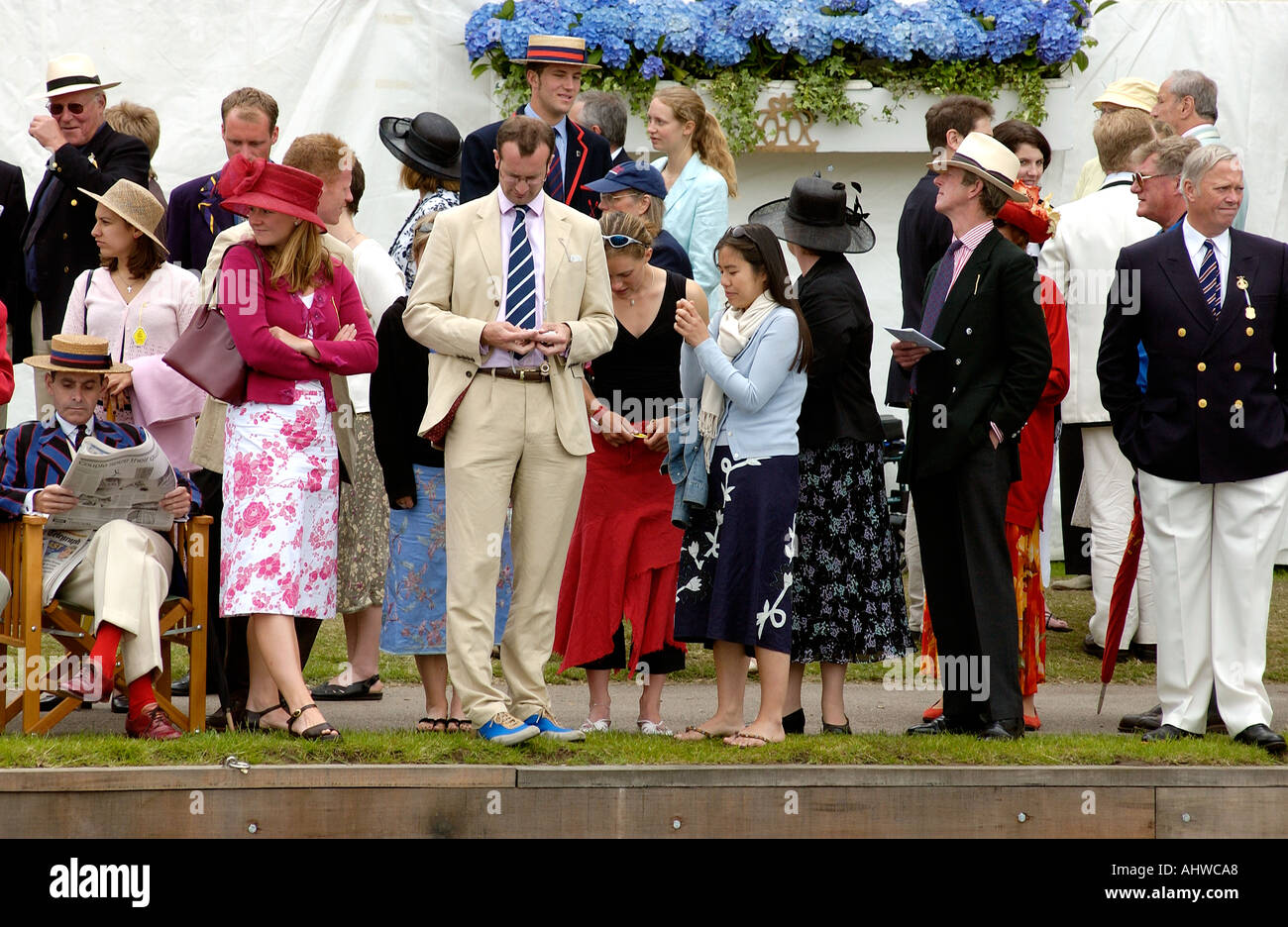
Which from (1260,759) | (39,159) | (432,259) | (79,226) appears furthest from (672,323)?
(39,159)

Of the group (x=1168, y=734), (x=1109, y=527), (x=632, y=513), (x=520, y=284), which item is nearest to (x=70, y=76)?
(x=520, y=284)

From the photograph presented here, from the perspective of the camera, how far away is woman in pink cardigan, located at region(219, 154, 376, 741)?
6316 millimetres

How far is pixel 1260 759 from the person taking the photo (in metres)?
6.39

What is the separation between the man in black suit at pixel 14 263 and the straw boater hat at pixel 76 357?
245 centimetres

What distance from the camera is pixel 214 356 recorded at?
20.9 ft

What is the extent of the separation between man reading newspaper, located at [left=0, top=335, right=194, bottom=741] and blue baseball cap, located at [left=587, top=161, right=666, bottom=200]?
6.61 ft

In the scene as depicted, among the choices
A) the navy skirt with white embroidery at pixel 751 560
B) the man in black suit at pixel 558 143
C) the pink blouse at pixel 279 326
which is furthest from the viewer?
the man in black suit at pixel 558 143

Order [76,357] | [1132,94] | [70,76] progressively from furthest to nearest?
[1132,94] → [70,76] → [76,357]

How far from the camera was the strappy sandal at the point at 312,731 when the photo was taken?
6.21 metres

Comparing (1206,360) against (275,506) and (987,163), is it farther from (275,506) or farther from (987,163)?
(275,506)

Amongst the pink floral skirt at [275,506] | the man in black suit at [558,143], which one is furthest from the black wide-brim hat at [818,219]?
the pink floral skirt at [275,506]

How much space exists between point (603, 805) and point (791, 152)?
5.87 metres

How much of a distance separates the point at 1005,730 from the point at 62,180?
4.89 metres

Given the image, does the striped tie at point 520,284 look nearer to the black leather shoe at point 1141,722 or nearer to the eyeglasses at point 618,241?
the eyeglasses at point 618,241
